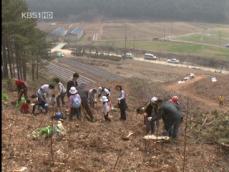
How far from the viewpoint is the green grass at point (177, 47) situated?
96.9 meters

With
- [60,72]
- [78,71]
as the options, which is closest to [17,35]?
[60,72]

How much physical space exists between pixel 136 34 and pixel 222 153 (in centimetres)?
11277

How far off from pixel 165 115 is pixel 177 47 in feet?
305

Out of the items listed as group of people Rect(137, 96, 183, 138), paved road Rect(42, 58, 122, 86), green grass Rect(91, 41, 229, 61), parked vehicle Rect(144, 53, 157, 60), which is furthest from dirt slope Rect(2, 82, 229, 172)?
green grass Rect(91, 41, 229, 61)

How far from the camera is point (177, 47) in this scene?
104875mm

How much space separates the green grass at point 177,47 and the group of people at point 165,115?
3141 inches

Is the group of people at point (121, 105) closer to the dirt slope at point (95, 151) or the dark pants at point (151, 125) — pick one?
the dark pants at point (151, 125)

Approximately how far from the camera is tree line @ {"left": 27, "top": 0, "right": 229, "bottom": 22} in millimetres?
159875

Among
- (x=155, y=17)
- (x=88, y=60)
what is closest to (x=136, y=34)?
(x=155, y=17)

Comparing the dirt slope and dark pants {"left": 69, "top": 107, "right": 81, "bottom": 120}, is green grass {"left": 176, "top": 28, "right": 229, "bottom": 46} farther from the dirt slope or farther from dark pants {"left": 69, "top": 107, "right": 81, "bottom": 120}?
the dirt slope

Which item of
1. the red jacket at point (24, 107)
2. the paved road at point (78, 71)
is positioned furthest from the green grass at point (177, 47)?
the red jacket at point (24, 107)

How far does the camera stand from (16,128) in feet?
43.8

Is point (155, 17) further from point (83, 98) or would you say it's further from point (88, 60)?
point (83, 98)

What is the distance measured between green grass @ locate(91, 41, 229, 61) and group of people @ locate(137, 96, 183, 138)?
262ft
